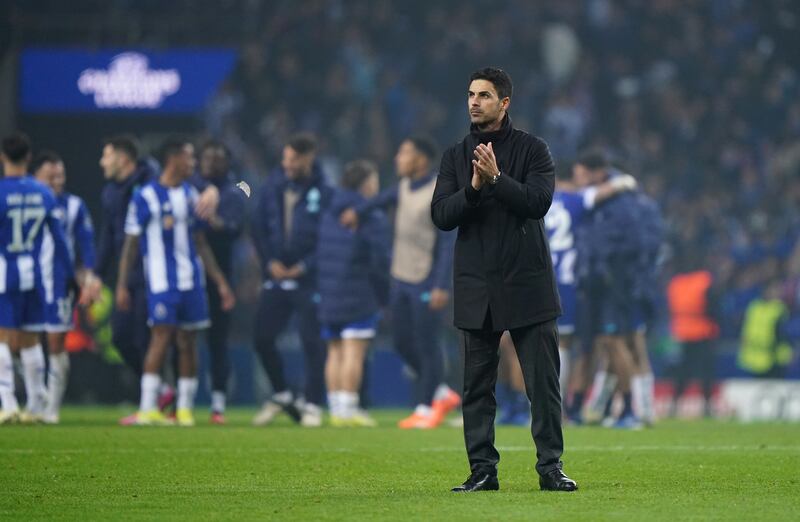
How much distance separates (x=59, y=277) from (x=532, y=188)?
7.58 metres

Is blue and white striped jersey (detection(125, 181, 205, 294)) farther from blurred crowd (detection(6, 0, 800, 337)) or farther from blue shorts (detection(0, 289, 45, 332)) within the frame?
blurred crowd (detection(6, 0, 800, 337))

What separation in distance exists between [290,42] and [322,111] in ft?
4.64

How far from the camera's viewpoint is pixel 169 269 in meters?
15.0

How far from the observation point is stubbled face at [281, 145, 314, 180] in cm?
1630

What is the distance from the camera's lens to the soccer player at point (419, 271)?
15961 mm

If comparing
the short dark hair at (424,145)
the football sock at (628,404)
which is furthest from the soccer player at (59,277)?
the football sock at (628,404)

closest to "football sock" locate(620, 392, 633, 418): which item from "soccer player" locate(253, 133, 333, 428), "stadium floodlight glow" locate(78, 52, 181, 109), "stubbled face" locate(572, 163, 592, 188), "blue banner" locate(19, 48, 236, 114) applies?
"stubbled face" locate(572, 163, 592, 188)

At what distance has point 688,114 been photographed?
28234 mm

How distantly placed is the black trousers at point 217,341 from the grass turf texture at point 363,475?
5.85 ft

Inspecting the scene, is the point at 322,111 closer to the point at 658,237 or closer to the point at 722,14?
the point at 722,14

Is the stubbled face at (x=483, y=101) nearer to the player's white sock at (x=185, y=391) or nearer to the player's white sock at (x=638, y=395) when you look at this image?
the player's white sock at (x=185, y=391)

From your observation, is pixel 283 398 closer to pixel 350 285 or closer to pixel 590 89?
pixel 350 285

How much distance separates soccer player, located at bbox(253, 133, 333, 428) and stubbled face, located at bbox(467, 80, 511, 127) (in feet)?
26.4

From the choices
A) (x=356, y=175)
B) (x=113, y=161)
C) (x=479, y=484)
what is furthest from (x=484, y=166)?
(x=113, y=161)
